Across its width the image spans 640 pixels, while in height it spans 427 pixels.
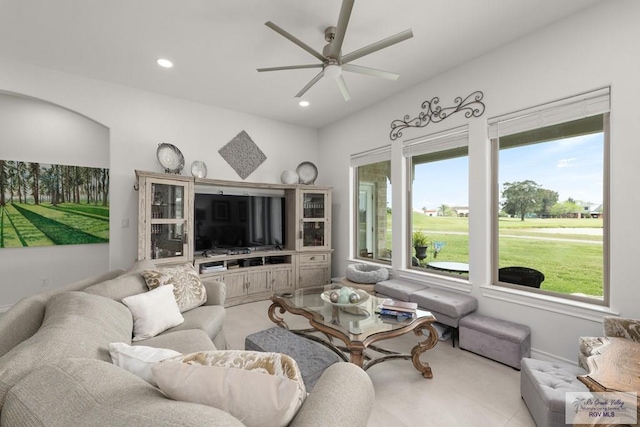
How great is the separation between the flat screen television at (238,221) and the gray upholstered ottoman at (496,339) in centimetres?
287

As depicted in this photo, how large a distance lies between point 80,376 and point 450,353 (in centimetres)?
271

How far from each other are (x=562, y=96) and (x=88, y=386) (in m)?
3.39

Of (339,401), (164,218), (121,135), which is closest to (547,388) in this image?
(339,401)

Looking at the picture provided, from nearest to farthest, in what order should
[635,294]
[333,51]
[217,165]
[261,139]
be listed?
[635,294] → [333,51] → [217,165] → [261,139]

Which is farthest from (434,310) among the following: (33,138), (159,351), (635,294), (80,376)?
(33,138)

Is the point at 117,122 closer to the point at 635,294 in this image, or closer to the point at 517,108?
the point at 517,108

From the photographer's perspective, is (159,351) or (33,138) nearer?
(159,351)

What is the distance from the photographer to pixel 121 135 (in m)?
3.49

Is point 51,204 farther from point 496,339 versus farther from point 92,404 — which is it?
point 496,339

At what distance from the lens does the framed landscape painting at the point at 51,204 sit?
11.5ft

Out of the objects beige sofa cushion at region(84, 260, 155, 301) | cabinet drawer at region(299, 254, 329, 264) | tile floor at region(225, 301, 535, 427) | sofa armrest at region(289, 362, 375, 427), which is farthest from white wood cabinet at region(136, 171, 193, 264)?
sofa armrest at region(289, 362, 375, 427)

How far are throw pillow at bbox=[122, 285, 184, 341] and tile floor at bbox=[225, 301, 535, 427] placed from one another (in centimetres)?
80

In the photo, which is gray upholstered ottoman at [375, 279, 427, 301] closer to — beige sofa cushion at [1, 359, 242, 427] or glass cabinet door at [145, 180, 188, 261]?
glass cabinet door at [145, 180, 188, 261]

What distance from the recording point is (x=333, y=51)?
214 cm
